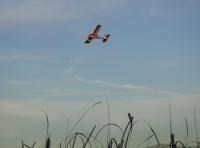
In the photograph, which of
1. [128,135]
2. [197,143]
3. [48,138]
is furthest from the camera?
[197,143]


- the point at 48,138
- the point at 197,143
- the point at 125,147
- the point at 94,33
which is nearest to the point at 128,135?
the point at 125,147

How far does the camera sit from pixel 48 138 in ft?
30.2

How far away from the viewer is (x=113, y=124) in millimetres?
9992

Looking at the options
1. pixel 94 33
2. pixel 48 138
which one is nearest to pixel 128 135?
pixel 48 138

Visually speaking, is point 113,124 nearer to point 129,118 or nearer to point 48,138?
point 129,118

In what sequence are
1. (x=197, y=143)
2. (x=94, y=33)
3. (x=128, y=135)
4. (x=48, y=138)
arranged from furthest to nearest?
1. (x=94, y=33)
2. (x=197, y=143)
3. (x=128, y=135)
4. (x=48, y=138)

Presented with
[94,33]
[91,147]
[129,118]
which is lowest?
[91,147]

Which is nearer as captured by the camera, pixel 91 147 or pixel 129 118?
pixel 129 118

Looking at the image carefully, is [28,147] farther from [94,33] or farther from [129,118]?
[94,33]

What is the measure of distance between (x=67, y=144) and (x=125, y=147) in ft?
5.49

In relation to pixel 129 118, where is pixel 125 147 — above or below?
below

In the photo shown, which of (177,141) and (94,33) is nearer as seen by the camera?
(177,141)

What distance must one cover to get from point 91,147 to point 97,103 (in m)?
1.25

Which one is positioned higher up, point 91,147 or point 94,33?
point 94,33
